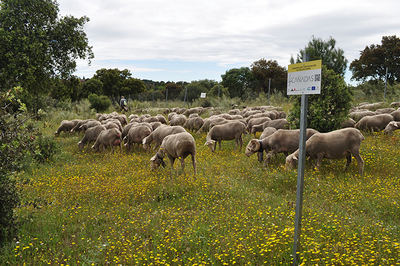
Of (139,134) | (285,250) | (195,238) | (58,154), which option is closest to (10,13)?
(58,154)

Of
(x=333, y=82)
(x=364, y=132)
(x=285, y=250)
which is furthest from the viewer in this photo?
(x=364, y=132)

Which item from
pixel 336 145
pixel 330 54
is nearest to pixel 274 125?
pixel 336 145

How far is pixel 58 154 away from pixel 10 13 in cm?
783

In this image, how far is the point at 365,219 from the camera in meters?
6.66

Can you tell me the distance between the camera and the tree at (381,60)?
41875mm

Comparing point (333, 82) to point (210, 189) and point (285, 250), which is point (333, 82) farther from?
point (285, 250)

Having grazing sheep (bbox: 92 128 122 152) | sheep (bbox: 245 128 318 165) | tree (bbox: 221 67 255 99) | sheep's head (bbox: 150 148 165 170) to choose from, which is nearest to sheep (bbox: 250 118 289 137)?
sheep (bbox: 245 128 318 165)

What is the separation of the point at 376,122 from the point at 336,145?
7.03m

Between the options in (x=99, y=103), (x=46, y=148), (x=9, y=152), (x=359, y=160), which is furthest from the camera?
(x=99, y=103)

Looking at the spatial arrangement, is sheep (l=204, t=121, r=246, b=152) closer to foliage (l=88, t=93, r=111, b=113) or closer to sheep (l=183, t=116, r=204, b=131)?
sheep (l=183, t=116, r=204, b=131)

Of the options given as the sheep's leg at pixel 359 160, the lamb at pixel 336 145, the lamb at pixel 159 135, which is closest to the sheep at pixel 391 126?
the lamb at pixel 336 145

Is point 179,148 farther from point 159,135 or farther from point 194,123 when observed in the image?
point 194,123

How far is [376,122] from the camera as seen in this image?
15.0 meters

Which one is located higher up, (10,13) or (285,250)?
(10,13)
